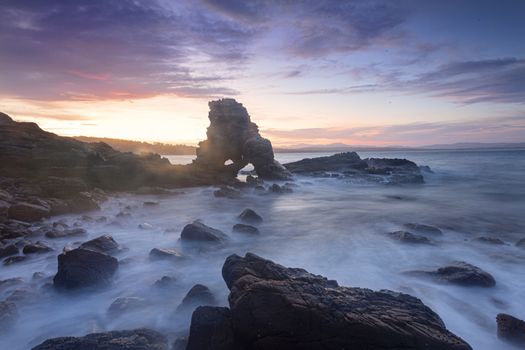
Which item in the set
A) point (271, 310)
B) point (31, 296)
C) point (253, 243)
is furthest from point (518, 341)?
point (31, 296)

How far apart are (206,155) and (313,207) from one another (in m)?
14.5

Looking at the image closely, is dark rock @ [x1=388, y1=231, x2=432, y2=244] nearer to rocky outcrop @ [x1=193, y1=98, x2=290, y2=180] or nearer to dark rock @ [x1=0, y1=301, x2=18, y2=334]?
dark rock @ [x1=0, y1=301, x2=18, y2=334]

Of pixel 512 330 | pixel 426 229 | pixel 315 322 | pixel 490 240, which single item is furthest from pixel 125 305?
pixel 490 240

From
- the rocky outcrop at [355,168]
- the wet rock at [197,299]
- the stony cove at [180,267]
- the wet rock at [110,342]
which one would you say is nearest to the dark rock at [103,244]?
the stony cove at [180,267]

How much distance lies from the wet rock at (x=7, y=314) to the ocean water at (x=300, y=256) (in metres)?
0.13

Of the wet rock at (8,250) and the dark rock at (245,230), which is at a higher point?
the wet rock at (8,250)

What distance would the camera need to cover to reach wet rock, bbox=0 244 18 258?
29.8 ft

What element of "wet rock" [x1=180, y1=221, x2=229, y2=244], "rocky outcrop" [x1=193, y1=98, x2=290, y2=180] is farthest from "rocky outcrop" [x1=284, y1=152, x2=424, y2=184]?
"wet rock" [x1=180, y1=221, x2=229, y2=244]

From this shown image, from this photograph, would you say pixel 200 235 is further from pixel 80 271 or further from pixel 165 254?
pixel 80 271

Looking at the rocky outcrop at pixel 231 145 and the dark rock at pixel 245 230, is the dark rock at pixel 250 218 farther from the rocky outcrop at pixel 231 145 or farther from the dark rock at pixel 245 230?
the rocky outcrop at pixel 231 145

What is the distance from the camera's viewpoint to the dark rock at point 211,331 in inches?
176

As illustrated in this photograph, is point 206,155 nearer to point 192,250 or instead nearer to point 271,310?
point 192,250

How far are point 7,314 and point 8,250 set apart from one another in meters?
3.93

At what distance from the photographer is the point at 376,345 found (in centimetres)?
407
